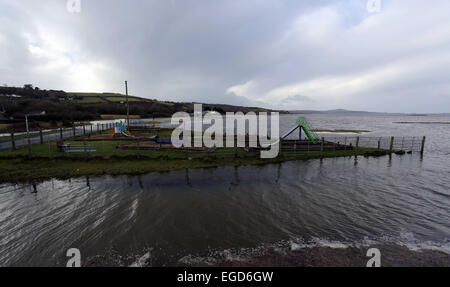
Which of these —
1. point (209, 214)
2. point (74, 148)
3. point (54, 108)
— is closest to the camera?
point (209, 214)

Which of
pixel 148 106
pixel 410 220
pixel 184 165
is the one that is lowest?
pixel 410 220

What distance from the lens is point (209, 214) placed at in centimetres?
882

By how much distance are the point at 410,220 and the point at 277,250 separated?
7.31 meters

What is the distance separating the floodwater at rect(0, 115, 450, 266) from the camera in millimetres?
6684

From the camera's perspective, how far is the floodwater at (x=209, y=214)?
6684 mm

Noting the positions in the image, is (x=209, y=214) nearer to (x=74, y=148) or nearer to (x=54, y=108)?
(x=74, y=148)

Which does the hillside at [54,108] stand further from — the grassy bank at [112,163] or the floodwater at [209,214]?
the floodwater at [209,214]

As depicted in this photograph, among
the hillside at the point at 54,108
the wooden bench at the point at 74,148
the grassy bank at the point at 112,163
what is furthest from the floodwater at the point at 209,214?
the hillside at the point at 54,108

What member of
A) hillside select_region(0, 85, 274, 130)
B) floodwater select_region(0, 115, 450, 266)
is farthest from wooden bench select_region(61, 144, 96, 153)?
hillside select_region(0, 85, 274, 130)

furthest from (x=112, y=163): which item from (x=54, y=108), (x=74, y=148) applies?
(x=54, y=108)

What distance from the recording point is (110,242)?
684 cm

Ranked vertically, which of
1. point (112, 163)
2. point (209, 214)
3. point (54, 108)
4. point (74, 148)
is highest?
point (54, 108)
